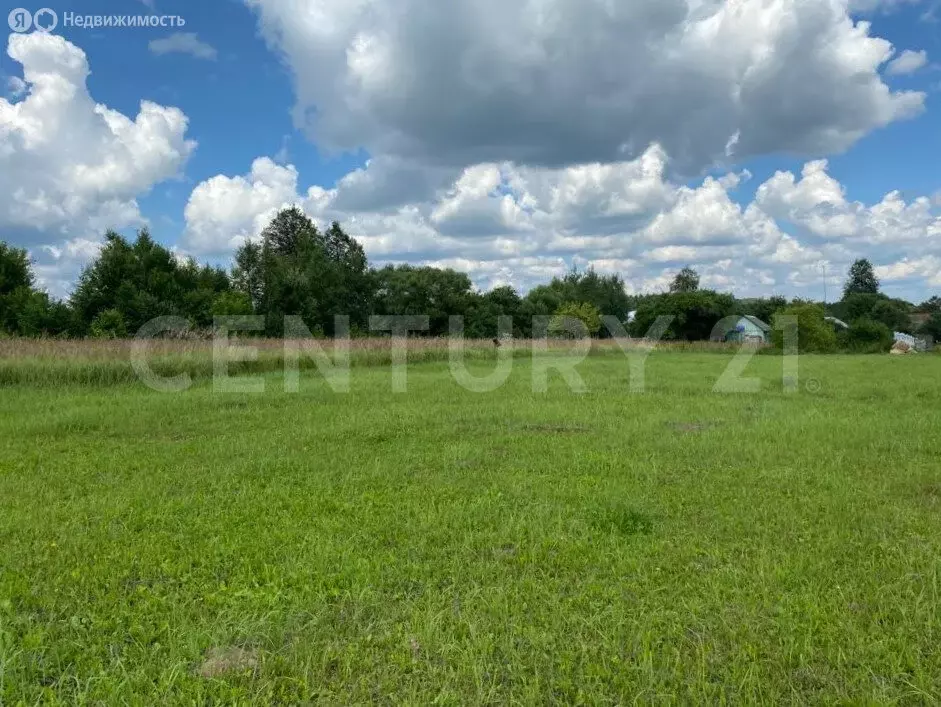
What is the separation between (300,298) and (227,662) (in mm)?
33499

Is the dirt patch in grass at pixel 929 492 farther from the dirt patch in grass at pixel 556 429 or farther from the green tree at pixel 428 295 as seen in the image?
the green tree at pixel 428 295

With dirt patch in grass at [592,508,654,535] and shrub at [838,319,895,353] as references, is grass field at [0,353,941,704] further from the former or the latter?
shrub at [838,319,895,353]

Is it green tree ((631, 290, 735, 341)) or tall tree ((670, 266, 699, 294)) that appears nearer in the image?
green tree ((631, 290, 735, 341))

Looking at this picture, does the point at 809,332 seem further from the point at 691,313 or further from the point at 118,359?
the point at 118,359

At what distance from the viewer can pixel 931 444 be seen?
680 centimetres

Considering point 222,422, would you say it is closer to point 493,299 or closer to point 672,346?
point 672,346

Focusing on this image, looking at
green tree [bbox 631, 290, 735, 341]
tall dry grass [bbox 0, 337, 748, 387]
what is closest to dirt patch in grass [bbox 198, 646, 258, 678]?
tall dry grass [bbox 0, 337, 748, 387]

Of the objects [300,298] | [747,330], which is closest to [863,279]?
[747,330]

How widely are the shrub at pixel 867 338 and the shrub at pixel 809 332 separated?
154 centimetres

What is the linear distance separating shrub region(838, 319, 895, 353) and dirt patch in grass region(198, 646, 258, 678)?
44.2 metres

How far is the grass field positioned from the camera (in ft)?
8.27

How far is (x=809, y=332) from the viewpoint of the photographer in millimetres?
38062

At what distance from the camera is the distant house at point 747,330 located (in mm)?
48681

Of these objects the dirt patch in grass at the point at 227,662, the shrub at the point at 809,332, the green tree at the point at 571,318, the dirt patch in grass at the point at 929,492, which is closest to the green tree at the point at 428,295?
the green tree at the point at 571,318
